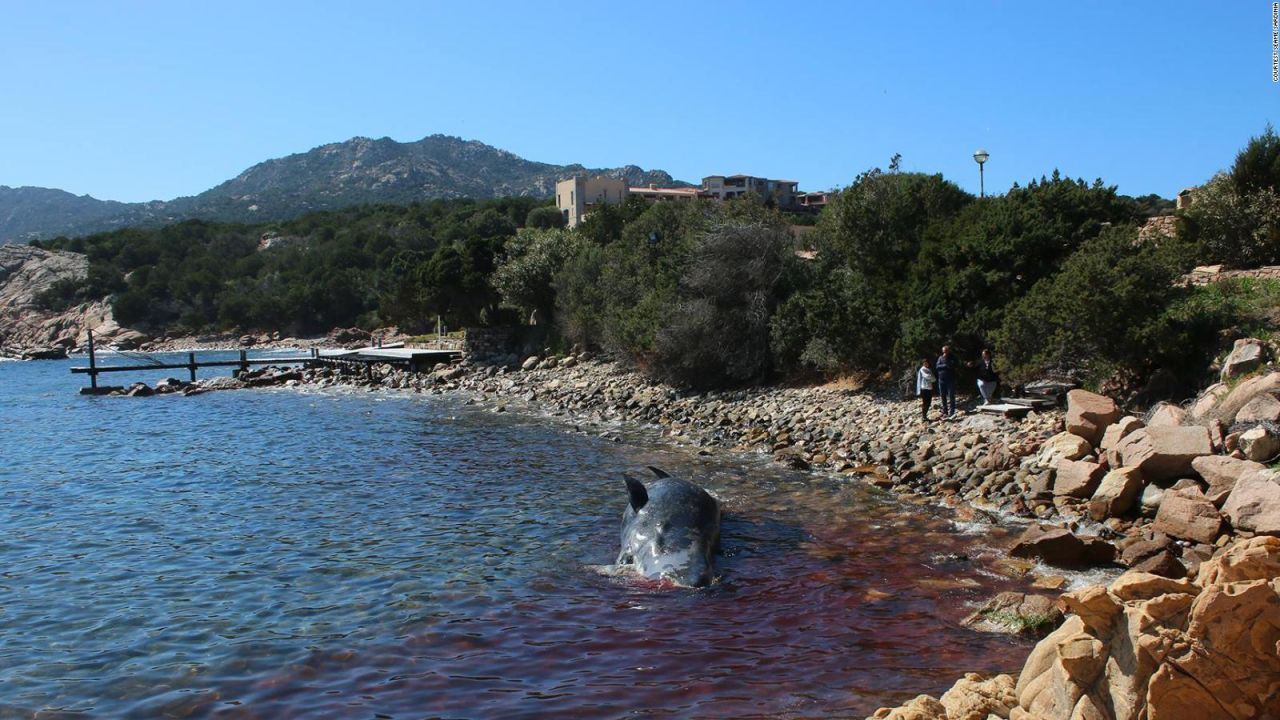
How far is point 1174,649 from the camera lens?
5270mm

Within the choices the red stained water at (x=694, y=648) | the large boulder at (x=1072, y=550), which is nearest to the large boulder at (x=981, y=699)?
the red stained water at (x=694, y=648)

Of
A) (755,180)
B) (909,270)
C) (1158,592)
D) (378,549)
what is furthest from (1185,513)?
(755,180)

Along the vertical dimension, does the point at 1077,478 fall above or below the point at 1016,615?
above

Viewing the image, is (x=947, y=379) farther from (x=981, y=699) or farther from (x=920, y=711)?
(x=920, y=711)

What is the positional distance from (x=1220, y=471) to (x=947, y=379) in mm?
8127

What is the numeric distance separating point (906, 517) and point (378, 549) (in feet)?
28.8

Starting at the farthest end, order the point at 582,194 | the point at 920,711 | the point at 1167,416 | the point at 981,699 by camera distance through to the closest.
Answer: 1. the point at 582,194
2. the point at 1167,416
3. the point at 981,699
4. the point at 920,711

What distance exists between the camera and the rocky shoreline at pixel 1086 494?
530 centimetres

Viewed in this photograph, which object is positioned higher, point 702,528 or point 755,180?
point 755,180

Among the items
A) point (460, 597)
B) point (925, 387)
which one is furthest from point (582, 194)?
point (460, 597)

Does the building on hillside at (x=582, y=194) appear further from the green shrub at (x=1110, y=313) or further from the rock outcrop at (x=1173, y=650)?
the rock outcrop at (x=1173, y=650)

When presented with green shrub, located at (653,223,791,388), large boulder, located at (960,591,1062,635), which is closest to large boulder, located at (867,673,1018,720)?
large boulder, located at (960,591,1062,635)

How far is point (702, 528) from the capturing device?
13.3 meters

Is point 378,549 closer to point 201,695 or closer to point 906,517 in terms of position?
point 201,695
